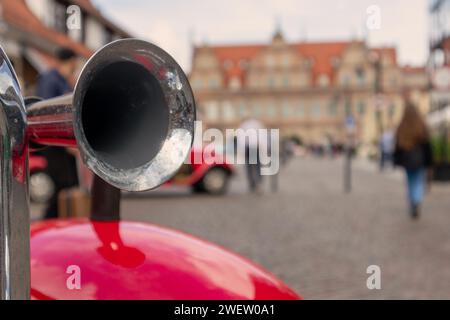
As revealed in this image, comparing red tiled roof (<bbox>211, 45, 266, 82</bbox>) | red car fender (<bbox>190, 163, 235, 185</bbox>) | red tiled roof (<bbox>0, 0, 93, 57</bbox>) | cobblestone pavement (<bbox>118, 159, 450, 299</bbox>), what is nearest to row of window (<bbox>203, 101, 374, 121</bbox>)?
red tiled roof (<bbox>211, 45, 266, 82</bbox>)

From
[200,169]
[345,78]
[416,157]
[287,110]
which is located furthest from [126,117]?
[287,110]

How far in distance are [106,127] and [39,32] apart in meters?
19.4

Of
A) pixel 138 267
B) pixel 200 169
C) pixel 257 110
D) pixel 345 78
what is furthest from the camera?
pixel 257 110

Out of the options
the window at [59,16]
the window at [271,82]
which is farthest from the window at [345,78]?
the window at [59,16]

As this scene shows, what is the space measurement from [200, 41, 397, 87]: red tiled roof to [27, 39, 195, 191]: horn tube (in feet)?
316

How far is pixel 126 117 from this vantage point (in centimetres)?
133

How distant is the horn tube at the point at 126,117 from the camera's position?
3.88 ft

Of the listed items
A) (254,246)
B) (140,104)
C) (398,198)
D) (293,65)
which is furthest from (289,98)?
(140,104)

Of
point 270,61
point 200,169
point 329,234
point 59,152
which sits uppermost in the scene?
point 270,61

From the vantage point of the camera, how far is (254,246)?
720 centimetres

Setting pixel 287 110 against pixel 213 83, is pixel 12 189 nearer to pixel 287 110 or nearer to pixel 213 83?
pixel 213 83

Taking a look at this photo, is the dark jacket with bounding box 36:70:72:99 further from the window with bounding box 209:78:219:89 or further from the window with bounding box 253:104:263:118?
the window with bounding box 253:104:263:118

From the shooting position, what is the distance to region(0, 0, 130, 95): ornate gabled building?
1675cm
